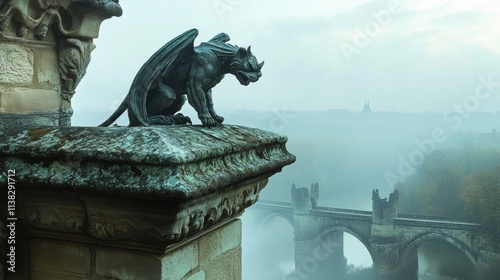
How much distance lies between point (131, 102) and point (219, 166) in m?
0.45

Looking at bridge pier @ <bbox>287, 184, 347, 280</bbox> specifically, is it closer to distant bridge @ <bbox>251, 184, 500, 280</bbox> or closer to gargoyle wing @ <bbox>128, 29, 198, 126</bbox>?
distant bridge @ <bbox>251, 184, 500, 280</bbox>

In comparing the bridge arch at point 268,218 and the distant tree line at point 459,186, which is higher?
the distant tree line at point 459,186

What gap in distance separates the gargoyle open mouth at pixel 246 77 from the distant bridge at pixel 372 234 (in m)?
35.5

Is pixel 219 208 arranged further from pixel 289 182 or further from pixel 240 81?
pixel 289 182

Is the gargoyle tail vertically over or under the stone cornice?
over

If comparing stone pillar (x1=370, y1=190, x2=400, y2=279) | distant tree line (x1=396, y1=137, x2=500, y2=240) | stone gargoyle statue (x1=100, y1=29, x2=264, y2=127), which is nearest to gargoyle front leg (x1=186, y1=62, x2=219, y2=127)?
stone gargoyle statue (x1=100, y1=29, x2=264, y2=127)

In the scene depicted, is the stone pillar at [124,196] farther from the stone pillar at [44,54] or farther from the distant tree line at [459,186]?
the distant tree line at [459,186]

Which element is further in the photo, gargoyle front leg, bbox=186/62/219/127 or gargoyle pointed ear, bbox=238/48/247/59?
gargoyle pointed ear, bbox=238/48/247/59

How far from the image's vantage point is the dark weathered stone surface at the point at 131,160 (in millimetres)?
1107

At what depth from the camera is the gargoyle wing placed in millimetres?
1589

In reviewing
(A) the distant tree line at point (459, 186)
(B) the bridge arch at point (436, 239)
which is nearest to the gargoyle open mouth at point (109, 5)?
(B) the bridge arch at point (436, 239)

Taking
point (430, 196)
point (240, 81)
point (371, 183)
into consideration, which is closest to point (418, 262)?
point (430, 196)

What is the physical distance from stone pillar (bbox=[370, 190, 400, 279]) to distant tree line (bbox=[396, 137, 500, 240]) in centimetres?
508

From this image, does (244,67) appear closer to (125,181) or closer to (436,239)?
(125,181)
